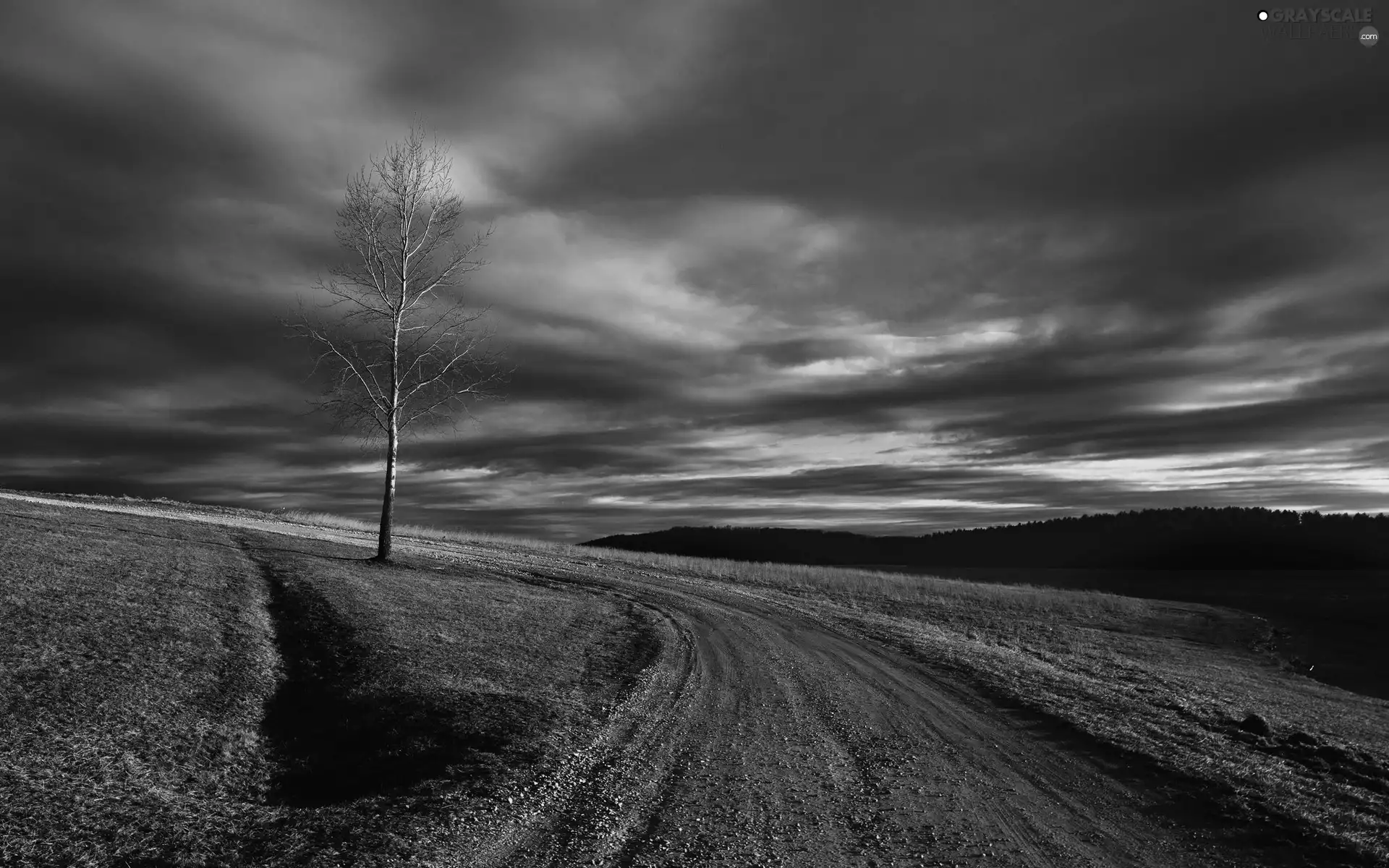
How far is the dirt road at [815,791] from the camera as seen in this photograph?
6.51 metres

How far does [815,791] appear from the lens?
787 cm

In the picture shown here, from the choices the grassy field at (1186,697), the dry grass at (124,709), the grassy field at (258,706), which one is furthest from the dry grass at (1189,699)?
the dry grass at (124,709)

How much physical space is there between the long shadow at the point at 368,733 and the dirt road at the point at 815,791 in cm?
112

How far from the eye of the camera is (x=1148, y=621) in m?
38.0

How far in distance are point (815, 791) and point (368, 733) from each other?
227 inches

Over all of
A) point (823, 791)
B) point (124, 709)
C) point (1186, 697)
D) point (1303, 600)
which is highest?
point (124, 709)

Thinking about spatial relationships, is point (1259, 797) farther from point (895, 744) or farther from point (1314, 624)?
point (1314, 624)

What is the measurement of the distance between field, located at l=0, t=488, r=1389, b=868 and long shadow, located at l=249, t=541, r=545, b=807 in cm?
5

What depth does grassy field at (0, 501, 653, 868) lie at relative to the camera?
6477mm

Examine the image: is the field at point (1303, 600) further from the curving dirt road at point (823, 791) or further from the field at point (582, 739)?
the curving dirt road at point (823, 791)

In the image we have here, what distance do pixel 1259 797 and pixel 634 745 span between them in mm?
7207

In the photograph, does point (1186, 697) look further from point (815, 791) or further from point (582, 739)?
point (582, 739)

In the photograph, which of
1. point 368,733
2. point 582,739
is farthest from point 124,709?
point 582,739

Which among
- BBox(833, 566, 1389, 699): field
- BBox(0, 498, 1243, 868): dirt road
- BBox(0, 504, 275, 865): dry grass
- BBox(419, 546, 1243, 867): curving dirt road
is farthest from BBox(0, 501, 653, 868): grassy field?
BBox(833, 566, 1389, 699): field
